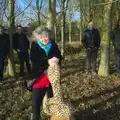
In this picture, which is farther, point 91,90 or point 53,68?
point 91,90

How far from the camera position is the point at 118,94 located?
28.9 feet

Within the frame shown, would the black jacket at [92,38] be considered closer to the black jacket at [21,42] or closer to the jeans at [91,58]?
the jeans at [91,58]

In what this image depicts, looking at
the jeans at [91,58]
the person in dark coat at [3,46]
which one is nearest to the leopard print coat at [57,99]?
the person in dark coat at [3,46]

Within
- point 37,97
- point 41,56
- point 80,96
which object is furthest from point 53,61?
point 80,96

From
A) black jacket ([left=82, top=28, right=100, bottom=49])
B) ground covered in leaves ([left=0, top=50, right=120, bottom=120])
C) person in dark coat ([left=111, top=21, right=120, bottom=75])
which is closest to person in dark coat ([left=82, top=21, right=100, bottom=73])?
black jacket ([left=82, top=28, right=100, bottom=49])

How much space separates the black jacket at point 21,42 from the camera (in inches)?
440

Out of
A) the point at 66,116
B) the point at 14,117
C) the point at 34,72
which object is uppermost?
the point at 34,72

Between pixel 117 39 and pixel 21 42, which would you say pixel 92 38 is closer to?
pixel 117 39

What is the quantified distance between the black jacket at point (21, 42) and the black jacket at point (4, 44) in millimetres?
484

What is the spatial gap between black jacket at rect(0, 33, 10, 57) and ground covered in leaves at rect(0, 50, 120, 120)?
100 centimetres

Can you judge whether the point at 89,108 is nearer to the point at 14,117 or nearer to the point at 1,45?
the point at 14,117

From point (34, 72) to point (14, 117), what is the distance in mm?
1817

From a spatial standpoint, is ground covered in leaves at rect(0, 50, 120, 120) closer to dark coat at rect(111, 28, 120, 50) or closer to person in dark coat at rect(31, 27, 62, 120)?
dark coat at rect(111, 28, 120, 50)

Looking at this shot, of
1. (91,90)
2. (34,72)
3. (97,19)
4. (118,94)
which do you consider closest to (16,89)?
(91,90)
